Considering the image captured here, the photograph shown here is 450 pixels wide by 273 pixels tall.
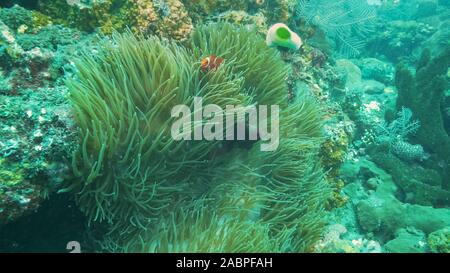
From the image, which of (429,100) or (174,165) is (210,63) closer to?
Result: (174,165)

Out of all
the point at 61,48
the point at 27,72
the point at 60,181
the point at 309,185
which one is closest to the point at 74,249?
the point at 60,181

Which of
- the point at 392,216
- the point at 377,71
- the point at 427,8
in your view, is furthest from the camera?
the point at 427,8

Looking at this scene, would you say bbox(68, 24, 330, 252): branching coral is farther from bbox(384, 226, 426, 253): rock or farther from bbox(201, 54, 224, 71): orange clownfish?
bbox(384, 226, 426, 253): rock

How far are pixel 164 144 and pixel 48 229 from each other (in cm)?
110

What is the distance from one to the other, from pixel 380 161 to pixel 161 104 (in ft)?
14.9

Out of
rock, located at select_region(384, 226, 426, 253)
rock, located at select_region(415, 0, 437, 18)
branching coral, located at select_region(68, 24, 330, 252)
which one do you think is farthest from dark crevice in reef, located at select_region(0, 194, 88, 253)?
rock, located at select_region(415, 0, 437, 18)

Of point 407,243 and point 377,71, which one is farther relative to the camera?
point 377,71

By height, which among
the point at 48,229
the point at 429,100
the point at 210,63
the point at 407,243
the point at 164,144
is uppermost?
the point at 210,63

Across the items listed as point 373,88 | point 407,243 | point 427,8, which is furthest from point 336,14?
point 427,8

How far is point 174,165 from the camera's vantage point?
9.17 feet

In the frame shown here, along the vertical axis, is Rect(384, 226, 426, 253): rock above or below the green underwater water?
below

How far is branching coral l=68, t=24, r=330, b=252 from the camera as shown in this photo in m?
2.49

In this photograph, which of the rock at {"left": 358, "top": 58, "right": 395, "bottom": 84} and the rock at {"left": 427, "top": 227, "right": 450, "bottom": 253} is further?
the rock at {"left": 358, "top": 58, "right": 395, "bottom": 84}

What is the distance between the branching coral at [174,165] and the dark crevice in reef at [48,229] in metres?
0.18
